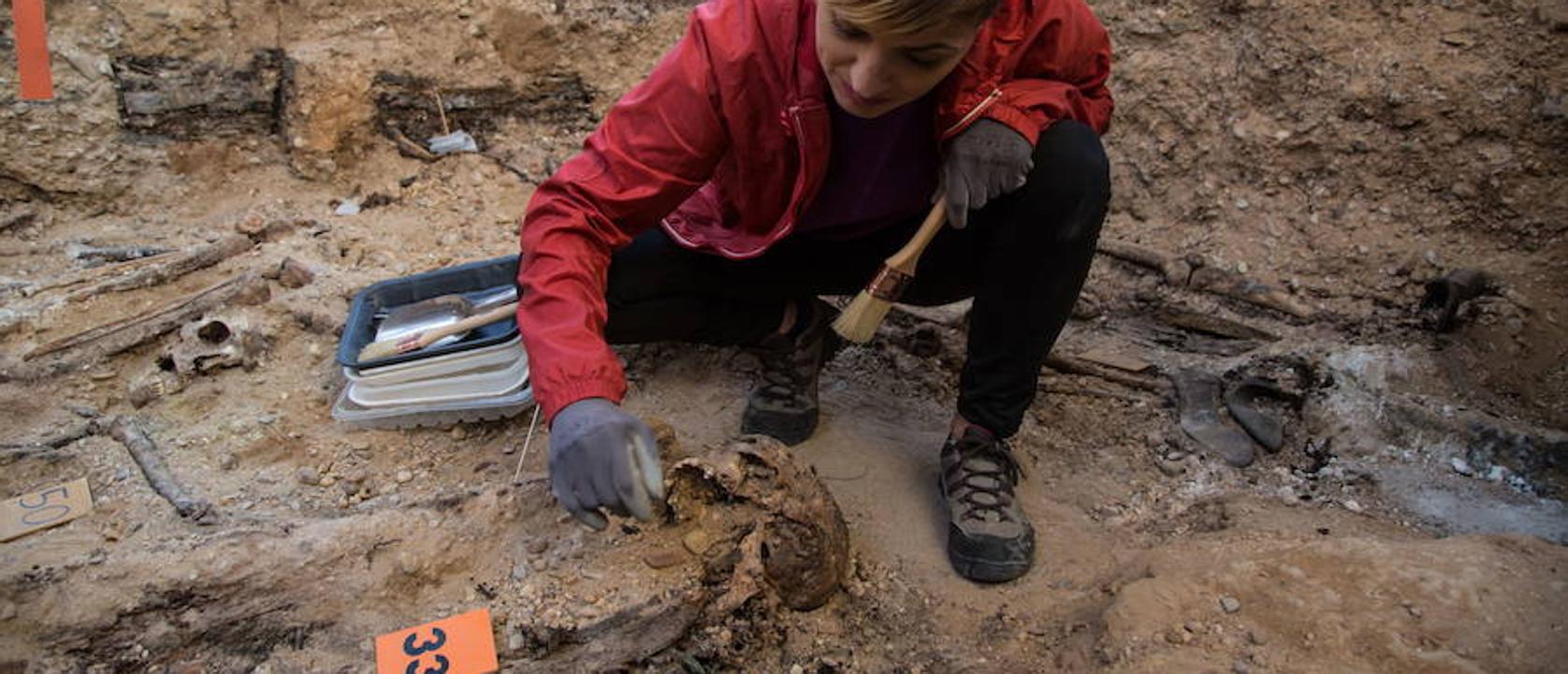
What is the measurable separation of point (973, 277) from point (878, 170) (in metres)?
0.38

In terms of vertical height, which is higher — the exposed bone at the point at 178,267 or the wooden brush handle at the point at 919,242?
the wooden brush handle at the point at 919,242

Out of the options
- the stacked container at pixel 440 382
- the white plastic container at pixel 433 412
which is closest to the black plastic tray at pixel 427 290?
the stacked container at pixel 440 382

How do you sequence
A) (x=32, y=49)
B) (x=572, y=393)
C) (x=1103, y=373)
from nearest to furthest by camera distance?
(x=572, y=393), (x=1103, y=373), (x=32, y=49)

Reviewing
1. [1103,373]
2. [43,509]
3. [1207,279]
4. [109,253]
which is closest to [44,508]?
[43,509]

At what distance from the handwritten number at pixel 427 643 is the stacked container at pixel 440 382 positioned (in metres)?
0.79

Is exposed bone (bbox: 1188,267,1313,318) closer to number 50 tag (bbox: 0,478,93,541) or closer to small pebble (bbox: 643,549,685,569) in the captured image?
small pebble (bbox: 643,549,685,569)

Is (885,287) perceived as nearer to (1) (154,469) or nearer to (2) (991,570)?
(2) (991,570)

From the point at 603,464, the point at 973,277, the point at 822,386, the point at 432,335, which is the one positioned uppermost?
the point at 603,464

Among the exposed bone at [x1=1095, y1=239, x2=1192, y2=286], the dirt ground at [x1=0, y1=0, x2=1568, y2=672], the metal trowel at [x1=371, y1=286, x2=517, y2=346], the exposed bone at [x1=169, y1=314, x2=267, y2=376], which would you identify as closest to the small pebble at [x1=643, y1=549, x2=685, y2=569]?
the dirt ground at [x1=0, y1=0, x2=1568, y2=672]

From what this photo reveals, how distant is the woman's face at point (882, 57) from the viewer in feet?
4.88

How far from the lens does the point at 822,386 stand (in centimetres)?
271

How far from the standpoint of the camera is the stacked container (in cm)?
236

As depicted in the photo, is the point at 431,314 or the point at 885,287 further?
the point at 431,314

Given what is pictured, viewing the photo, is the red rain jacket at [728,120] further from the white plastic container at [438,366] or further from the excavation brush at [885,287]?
the white plastic container at [438,366]
